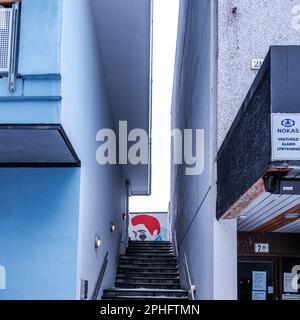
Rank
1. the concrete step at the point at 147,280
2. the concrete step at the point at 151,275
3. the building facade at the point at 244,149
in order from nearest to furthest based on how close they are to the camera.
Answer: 1. the building facade at the point at 244,149
2. the concrete step at the point at 147,280
3. the concrete step at the point at 151,275

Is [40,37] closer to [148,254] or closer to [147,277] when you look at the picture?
[147,277]

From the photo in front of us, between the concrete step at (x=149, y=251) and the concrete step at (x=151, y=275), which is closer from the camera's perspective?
the concrete step at (x=151, y=275)

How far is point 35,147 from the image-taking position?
6.44m

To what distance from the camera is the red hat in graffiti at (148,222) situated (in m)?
24.7

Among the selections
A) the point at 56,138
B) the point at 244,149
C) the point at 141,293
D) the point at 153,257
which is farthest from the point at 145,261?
the point at 244,149

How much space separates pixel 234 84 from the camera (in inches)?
255

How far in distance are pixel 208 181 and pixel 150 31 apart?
3.31 meters

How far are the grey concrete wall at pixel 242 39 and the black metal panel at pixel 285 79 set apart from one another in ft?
7.42

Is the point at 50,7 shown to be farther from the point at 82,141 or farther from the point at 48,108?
the point at 82,141

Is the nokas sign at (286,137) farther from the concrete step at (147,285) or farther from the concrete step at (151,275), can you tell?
the concrete step at (151,275)

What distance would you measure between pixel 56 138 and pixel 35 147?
45 cm

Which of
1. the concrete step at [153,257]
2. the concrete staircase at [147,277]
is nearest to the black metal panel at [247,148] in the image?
the concrete staircase at [147,277]

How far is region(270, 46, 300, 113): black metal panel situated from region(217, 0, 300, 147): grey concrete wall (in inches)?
89.0

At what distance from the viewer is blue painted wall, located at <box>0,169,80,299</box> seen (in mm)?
6734
